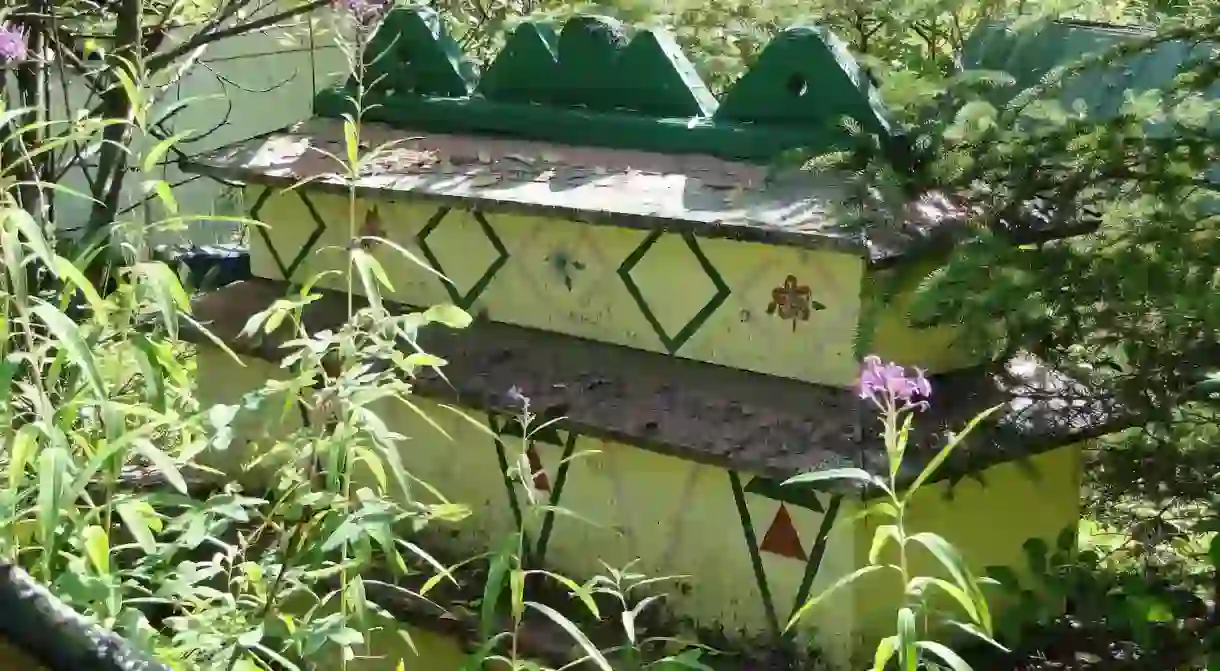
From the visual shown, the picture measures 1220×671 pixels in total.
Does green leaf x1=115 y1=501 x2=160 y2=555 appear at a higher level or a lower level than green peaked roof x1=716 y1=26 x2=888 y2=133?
lower

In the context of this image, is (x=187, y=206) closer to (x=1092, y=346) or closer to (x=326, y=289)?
(x=326, y=289)

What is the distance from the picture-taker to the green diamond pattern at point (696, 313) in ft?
5.05

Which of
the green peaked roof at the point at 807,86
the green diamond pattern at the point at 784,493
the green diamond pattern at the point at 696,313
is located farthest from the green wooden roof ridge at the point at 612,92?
the green diamond pattern at the point at 784,493

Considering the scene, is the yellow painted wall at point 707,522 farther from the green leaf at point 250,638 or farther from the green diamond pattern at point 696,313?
the green leaf at point 250,638

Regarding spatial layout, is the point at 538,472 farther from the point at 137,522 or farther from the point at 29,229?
the point at 29,229

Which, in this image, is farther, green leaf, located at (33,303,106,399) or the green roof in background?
the green roof in background

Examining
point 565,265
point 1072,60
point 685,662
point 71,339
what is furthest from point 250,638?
point 1072,60

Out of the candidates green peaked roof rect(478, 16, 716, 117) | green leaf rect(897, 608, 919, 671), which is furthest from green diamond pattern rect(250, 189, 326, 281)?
green leaf rect(897, 608, 919, 671)

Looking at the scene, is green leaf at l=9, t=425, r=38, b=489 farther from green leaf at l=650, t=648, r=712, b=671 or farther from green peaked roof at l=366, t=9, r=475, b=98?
green peaked roof at l=366, t=9, r=475, b=98

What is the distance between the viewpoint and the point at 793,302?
146 centimetres

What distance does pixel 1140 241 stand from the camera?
1406 mm

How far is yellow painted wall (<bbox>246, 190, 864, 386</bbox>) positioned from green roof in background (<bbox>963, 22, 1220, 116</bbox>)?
37 cm

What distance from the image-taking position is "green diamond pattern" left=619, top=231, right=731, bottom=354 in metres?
1.54

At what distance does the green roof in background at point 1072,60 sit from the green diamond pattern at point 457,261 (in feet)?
2.16
